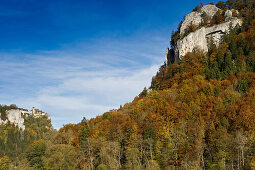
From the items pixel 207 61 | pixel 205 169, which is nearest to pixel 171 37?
pixel 207 61

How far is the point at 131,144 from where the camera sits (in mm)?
58062

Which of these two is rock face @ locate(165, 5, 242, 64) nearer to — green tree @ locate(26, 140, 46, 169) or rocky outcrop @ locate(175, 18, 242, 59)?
rocky outcrop @ locate(175, 18, 242, 59)

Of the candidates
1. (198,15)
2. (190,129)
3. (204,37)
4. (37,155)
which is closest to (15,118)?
(37,155)

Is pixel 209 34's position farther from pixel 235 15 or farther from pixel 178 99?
pixel 178 99

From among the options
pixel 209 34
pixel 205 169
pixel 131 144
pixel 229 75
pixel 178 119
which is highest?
pixel 209 34

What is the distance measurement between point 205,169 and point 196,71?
1920 inches

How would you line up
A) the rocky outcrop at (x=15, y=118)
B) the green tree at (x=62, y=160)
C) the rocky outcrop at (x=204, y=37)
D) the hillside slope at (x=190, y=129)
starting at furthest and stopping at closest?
1. the rocky outcrop at (x=15, y=118)
2. the rocky outcrop at (x=204, y=37)
3. the green tree at (x=62, y=160)
4. the hillside slope at (x=190, y=129)

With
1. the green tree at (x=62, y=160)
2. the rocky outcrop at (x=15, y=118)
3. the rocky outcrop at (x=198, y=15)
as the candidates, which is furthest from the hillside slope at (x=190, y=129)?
the rocky outcrop at (x=15, y=118)

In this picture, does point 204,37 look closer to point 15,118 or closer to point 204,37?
point 204,37

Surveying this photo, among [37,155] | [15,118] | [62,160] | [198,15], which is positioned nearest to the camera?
[62,160]

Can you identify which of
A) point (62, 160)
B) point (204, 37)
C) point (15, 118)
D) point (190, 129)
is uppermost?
point (204, 37)

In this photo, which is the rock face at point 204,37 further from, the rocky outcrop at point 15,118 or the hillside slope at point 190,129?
the rocky outcrop at point 15,118

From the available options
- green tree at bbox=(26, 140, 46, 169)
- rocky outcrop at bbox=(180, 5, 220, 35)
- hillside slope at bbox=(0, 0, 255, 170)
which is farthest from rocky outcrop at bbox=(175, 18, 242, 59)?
green tree at bbox=(26, 140, 46, 169)

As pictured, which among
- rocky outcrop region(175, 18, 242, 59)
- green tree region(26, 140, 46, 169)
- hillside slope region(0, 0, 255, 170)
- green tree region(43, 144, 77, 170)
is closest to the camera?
hillside slope region(0, 0, 255, 170)
